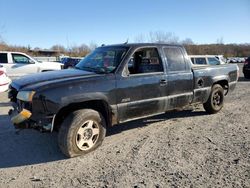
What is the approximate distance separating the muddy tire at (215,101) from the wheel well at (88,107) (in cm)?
335

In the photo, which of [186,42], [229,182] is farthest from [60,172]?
[186,42]

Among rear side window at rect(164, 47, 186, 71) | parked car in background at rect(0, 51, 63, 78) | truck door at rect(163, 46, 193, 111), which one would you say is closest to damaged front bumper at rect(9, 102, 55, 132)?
truck door at rect(163, 46, 193, 111)

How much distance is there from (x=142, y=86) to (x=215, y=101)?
9.88 feet

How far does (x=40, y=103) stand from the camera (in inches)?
171

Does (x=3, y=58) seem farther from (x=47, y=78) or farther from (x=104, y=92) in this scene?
(x=104, y=92)

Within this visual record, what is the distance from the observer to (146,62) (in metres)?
6.03

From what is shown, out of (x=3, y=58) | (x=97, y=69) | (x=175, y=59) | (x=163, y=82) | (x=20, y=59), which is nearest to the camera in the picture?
(x=97, y=69)

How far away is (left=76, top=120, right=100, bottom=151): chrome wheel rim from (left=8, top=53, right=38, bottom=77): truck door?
31.8 ft

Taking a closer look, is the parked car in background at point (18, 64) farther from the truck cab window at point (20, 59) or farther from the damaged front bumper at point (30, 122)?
the damaged front bumper at point (30, 122)

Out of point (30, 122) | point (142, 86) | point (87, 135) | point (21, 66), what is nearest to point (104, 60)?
point (142, 86)

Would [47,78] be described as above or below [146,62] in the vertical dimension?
below

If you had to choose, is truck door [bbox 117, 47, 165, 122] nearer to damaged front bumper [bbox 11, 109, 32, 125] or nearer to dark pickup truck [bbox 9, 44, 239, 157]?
dark pickup truck [bbox 9, 44, 239, 157]

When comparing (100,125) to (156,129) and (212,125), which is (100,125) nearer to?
(156,129)

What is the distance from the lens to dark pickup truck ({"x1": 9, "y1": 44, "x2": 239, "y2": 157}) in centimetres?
442
